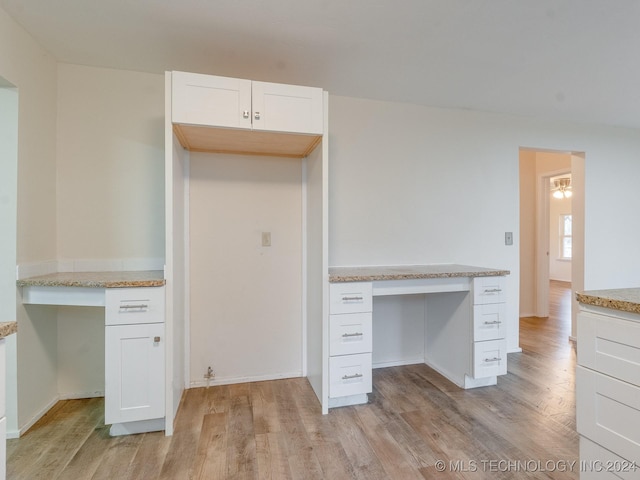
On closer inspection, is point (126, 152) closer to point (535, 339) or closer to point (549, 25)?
point (549, 25)

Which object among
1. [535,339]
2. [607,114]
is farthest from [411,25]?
[535,339]

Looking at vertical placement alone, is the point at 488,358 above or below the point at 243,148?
below

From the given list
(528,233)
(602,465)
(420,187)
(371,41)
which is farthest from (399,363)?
(528,233)

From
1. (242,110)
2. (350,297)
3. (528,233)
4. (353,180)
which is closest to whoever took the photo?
(242,110)

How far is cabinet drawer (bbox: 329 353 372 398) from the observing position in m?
2.10

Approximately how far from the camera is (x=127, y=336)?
1.80 m

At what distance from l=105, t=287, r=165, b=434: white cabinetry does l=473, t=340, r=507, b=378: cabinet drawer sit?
211cm

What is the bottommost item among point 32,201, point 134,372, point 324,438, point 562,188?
point 324,438

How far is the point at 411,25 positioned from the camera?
6.00 feet

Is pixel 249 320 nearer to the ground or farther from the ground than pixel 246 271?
nearer to the ground

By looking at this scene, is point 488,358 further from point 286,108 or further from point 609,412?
point 286,108

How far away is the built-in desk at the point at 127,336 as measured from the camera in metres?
1.79

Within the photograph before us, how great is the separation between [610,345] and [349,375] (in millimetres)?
1394

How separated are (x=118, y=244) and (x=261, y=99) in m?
1.44
